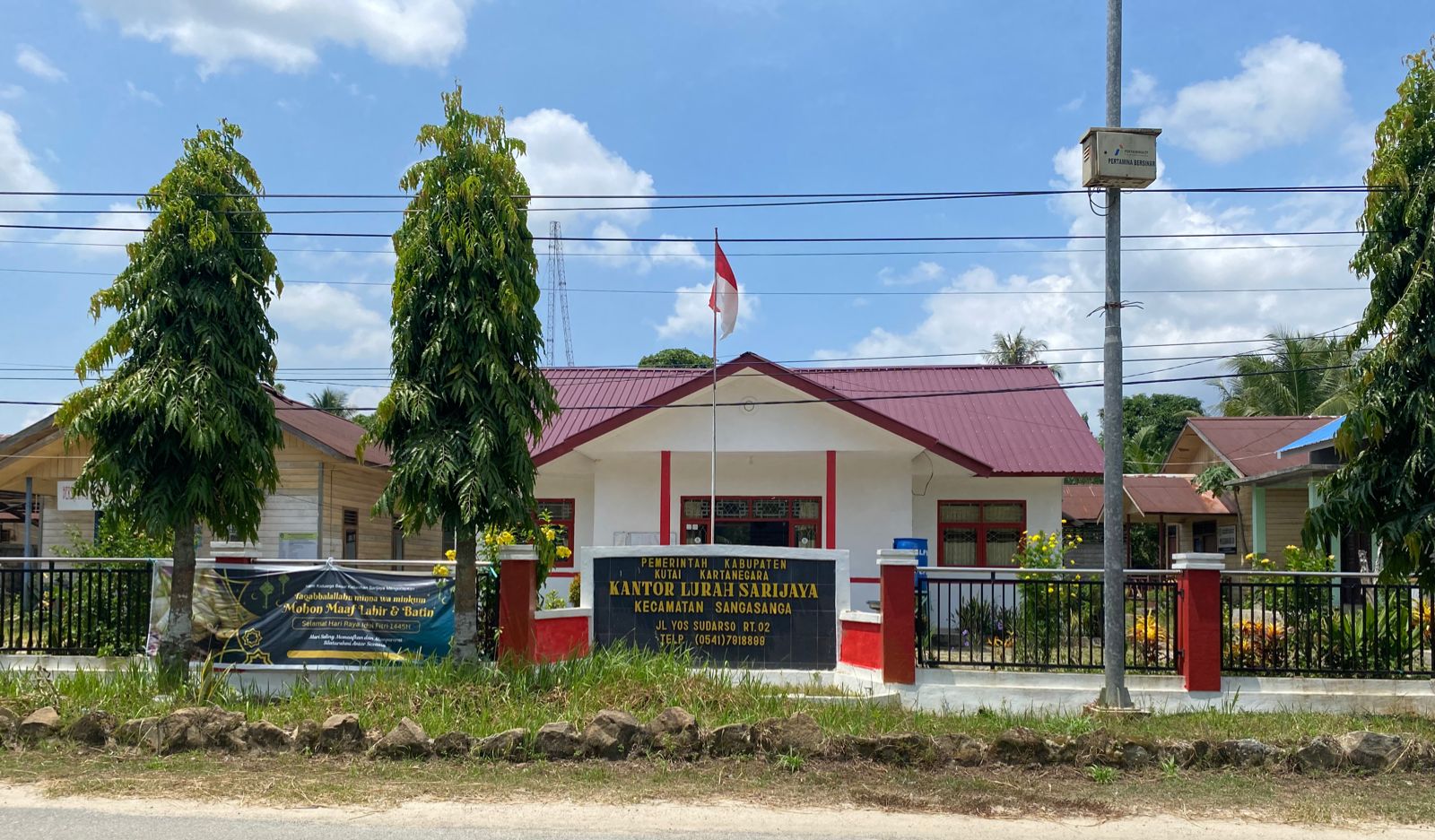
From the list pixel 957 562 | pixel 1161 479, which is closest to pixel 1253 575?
pixel 957 562

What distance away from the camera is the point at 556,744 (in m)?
9.42

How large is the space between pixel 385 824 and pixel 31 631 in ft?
25.0

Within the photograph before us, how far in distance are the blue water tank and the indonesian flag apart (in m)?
5.02

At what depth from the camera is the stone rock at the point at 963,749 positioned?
365 inches

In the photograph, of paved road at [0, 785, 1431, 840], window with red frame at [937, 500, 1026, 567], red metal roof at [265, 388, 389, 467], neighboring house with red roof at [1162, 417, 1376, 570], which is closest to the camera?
paved road at [0, 785, 1431, 840]

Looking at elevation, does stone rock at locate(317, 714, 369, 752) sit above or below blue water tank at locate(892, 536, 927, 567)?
below

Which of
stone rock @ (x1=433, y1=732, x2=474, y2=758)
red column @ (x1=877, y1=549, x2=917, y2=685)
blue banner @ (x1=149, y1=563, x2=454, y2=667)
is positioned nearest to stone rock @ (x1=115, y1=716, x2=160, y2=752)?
stone rock @ (x1=433, y1=732, x2=474, y2=758)

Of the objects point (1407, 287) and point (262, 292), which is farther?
point (262, 292)

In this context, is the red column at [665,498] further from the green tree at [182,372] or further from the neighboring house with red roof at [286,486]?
the green tree at [182,372]

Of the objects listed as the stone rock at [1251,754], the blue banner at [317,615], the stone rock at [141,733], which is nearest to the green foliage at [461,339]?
the blue banner at [317,615]

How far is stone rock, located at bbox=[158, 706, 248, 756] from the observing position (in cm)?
960

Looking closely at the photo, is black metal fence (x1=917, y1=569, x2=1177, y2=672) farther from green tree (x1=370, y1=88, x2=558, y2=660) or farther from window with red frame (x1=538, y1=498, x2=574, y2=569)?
window with red frame (x1=538, y1=498, x2=574, y2=569)

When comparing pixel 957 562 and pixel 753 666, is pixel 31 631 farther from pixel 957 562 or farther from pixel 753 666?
pixel 957 562

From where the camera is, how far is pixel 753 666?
13211 millimetres
